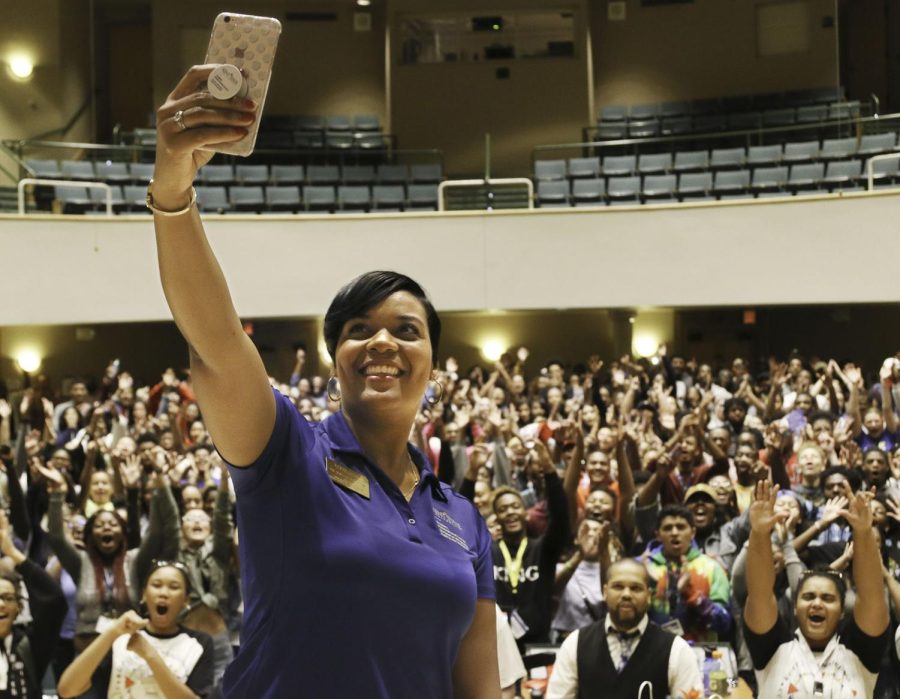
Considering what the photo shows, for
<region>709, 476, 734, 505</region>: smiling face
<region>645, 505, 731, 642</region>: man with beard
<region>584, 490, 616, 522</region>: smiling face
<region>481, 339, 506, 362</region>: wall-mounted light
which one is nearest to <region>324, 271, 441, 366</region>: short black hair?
<region>645, 505, 731, 642</region>: man with beard

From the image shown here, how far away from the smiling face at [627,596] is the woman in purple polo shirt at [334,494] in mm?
2737

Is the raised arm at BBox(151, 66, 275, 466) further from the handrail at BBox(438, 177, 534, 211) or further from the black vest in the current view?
the handrail at BBox(438, 177, 534, 211)

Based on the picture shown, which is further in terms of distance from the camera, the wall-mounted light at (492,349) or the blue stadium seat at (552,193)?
the wall-mounted light at (492,349)

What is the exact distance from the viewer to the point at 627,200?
45.9 ft

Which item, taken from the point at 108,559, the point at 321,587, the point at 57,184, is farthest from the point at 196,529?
the point at 57,184

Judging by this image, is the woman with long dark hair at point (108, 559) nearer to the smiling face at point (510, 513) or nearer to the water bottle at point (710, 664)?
the smiling face at point (510, 513)

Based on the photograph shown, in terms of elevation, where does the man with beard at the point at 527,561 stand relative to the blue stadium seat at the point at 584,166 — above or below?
below

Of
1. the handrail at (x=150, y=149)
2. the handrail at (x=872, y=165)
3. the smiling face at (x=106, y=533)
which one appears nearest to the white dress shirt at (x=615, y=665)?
the smiling face at (x=106, y=533)

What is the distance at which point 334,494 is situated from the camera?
1.46 meters

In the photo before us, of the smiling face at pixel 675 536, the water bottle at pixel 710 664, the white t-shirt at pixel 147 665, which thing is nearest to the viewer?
the white t-shirt at pixel 147 665

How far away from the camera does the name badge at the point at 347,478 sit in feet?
4.91

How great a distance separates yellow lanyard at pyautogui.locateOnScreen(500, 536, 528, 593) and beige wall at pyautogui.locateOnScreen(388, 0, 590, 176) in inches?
483

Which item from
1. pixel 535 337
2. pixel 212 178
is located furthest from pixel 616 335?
pixel 212 178

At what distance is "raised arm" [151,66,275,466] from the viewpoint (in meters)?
1.24
